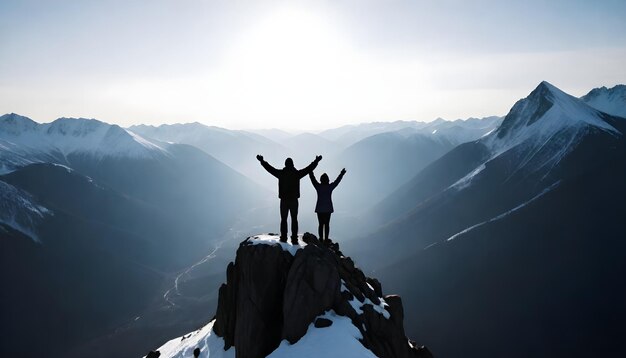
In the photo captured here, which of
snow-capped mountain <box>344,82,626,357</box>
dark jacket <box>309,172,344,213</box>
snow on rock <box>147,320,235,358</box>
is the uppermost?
dark jacket <box>309,172,344,213</box>

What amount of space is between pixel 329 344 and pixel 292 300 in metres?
4.98

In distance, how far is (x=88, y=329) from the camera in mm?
165125

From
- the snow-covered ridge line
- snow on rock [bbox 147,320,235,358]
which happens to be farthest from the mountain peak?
the snow-covered ridge line

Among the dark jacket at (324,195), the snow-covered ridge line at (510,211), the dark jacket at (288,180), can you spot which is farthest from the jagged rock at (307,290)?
the snow-covered ridge line at (510,211)

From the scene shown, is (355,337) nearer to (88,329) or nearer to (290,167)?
(290,167)

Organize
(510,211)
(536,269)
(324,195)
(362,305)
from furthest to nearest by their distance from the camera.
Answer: (510,211), (536,269), (362,305), (324,195)

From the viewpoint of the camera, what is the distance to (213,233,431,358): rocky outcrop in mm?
25375

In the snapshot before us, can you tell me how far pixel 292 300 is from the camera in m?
25.5

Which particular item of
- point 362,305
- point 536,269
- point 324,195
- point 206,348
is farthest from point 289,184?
point 536,269

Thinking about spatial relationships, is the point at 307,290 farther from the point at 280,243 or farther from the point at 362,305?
the point at 362,305

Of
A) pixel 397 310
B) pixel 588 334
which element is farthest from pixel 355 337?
pixel 588 334

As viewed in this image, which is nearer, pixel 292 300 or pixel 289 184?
pixel 292 300

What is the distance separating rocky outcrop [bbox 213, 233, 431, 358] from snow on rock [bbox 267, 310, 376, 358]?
76cm

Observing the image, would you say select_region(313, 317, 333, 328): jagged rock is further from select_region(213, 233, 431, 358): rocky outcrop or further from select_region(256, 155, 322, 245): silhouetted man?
select_region(256, 155, 322, 245): silhouetted man
